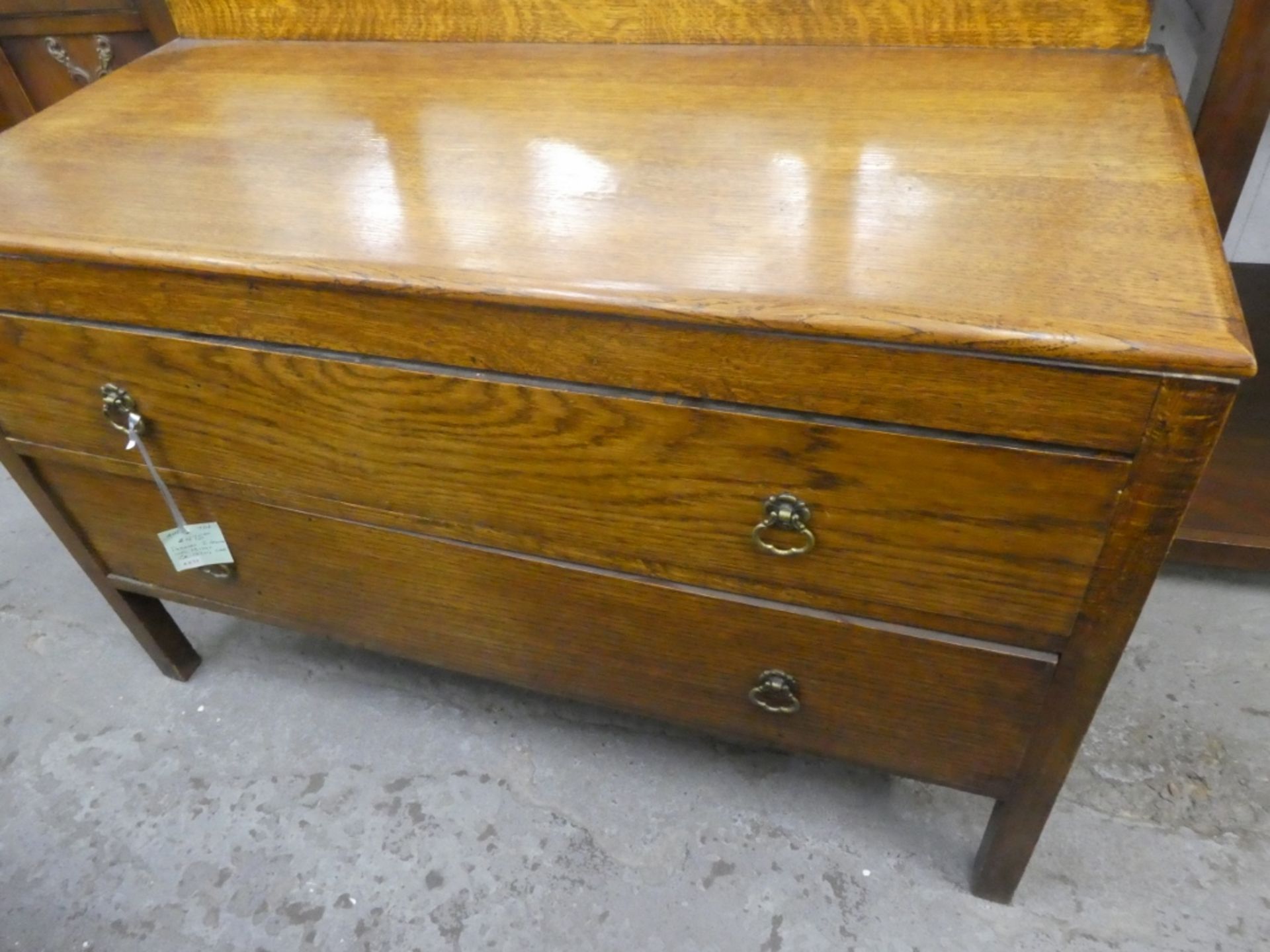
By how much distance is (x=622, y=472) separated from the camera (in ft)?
2.41

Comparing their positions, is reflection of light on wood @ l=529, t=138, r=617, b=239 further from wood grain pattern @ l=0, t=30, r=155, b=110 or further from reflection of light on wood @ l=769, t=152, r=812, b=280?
Answer: wood grain pattern @ l=0, t=30, r=155, b=110

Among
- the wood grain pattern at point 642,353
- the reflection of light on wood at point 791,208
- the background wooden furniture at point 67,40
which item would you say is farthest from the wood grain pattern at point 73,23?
the reflection of light on wood at point 791,208

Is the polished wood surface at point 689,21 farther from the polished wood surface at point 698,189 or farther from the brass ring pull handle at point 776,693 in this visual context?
the brass ring pull handle at point 776,693

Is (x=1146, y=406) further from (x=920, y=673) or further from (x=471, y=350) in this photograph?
(x=471, y=350)

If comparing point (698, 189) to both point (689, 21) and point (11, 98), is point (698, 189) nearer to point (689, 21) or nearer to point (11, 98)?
point (689, 21)

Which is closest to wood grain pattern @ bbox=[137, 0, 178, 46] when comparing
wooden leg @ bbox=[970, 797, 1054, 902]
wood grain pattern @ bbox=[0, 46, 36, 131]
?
wood grain pattern @ bbox=[0, 46, 36, 131]

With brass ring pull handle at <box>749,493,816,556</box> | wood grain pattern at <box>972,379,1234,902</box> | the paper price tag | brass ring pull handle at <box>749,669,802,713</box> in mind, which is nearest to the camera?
wood grain pattern at <box>972,379,1234,902</box>

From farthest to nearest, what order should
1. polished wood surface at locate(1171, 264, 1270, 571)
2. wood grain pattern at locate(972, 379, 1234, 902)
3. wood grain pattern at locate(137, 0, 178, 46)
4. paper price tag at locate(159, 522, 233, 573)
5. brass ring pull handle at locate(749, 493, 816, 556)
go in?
wood grain pattern at locate(137, 0, 178, 46) → polished wood surface at locate(1171, 264, 1270, 571) → paper price tag at locate(159, 522, 233, 573) → brass ring pull handle at locate(749, 493, 816, 556) → wood grain pattern at locate(972, 379, 1234, 902)

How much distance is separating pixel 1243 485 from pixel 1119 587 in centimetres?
80

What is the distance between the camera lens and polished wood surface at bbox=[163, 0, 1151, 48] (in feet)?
2.89

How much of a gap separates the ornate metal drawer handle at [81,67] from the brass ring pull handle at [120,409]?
933mm

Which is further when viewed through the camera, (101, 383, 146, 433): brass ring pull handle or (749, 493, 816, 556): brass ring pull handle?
(101, 383, 146, 433): brass ring pull handle

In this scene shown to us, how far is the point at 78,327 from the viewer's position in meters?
0.84

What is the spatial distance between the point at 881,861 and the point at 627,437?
66 centimetres
